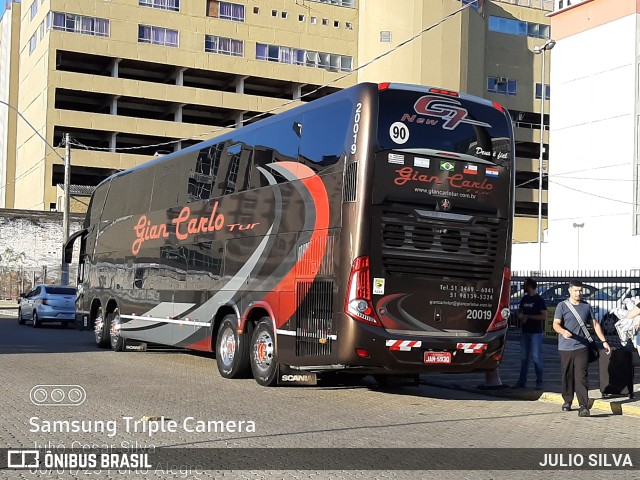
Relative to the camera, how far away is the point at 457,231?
1398cm

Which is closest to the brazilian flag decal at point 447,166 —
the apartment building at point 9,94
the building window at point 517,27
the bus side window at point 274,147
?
the bus side window at point 274,147

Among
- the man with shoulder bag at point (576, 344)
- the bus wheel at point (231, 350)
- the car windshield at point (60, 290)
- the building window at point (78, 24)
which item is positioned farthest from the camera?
the building window at point (78, 24)

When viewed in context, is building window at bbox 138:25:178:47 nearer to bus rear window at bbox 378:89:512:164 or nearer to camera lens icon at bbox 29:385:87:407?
camera lens icon at bbox 29:385:87:407

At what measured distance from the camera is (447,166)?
45.3ft

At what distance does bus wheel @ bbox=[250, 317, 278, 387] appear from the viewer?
49.6 feet

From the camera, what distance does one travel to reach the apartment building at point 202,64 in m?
70.7

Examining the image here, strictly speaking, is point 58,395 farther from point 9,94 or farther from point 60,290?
point 9,94

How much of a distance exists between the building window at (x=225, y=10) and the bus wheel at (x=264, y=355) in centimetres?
6267

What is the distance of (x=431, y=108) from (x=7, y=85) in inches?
3057

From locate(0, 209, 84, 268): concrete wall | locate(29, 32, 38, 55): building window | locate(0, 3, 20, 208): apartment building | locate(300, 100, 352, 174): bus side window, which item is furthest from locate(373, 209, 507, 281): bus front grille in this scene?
locate(0, 3, 20, 208): apartment building

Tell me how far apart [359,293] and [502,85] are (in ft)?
235

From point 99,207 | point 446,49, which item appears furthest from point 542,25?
point 99,207

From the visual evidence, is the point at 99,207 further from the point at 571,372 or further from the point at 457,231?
the point at 571,372

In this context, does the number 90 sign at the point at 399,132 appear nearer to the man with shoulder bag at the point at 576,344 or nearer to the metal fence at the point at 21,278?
the man with shoulder bag at the point at 576,344
